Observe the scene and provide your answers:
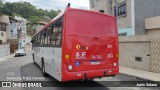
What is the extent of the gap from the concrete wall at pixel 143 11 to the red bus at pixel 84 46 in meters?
11.1

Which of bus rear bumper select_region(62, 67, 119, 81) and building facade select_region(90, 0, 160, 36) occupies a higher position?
building facade select_region(90, 0, 160, 36)

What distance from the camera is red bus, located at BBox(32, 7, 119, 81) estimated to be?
734cm

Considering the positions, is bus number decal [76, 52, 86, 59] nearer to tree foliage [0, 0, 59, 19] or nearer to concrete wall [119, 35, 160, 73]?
concrete wall [119, 35, 160, 73]

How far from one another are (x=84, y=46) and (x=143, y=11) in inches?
526

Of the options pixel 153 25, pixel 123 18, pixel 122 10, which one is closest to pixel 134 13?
pixel 123 18

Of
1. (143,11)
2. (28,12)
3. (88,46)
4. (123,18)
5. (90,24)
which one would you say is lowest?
(88,46)

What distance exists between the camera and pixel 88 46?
7.62 m

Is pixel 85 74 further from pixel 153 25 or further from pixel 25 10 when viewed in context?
pixel 25 10

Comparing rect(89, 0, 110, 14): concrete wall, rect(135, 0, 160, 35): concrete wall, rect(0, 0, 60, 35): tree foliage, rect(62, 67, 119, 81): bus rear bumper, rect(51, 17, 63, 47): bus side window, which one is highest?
rect(0, 0, 60, 35): tree foliage

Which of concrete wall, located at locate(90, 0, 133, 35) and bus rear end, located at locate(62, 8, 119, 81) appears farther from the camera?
→ concrete wall, located at locate(90, 0, 133, 35)

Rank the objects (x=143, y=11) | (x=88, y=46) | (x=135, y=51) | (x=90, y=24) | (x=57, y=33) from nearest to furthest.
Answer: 1. (x=88, y=46)
2. (x=90, y=24)
3. (x=57, y=33)
4. (x=135, y=51)
5. (x=143, y=11)

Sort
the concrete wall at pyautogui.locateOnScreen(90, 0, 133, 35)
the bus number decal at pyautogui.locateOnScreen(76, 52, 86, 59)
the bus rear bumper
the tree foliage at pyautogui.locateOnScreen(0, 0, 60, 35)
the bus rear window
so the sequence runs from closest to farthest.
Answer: the bus rear bumper, the bus number decal at pyautogui.locateOnScreen(76, 52, 86, 59), the bus rear window, the concrete wall at pyautogui.locateOnScreen(90, 0, 133, 35), the tree foliage at pyautogui.locateOnScreen(0, 0, 60, 35)

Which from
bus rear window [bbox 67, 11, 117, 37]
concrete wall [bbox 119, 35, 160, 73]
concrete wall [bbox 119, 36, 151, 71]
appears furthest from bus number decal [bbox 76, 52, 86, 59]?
concrete wall [bbox 119, 36, 151, 71]

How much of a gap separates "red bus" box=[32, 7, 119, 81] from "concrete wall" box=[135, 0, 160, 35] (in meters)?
11.1
